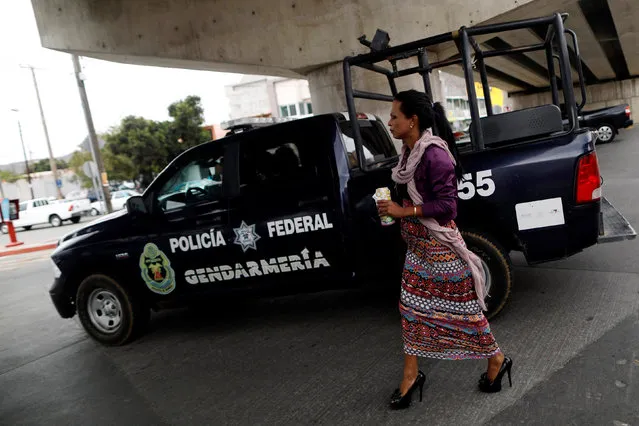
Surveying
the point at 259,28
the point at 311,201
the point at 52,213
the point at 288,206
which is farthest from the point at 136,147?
the point at 311,201

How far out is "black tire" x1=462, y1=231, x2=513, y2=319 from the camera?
3719 millimetres

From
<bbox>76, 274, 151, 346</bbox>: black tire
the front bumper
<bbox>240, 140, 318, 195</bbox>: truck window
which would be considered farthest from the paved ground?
<bbox>240, 140, 318, 195</bbox>: truck window

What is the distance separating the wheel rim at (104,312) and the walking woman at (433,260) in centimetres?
309

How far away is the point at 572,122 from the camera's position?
12.1 feet

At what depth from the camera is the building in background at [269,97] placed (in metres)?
43.2

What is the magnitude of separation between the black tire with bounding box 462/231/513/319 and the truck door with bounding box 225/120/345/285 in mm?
1050

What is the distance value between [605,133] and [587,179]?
53.4 ft

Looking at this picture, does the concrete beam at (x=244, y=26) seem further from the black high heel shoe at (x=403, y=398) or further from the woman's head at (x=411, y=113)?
the black high heel shoe at (x=403, y=398)

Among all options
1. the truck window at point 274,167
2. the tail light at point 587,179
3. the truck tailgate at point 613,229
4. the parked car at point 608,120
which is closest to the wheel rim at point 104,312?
the truck window at point 274,167

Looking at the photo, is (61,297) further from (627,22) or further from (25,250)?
(627,22)

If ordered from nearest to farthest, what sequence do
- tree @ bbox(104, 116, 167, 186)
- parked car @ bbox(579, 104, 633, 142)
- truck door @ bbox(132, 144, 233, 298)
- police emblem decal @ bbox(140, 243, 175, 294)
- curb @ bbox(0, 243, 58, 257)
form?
truck door @ bbox(132, 144, 233, 298), police emblem decal @ bbox(140, 243, 175, 294), curb @ bbox(0, 243, 58, 257), parked car @ bbox(579, 104, 633, 142), tree @ bbox(104, 116, 167, 186)

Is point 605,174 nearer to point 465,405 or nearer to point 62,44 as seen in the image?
point 465,405

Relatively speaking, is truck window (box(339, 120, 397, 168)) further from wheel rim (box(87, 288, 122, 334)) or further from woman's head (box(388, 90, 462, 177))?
wheel rim (box(87, 288, 122, 334))

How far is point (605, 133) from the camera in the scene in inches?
686
